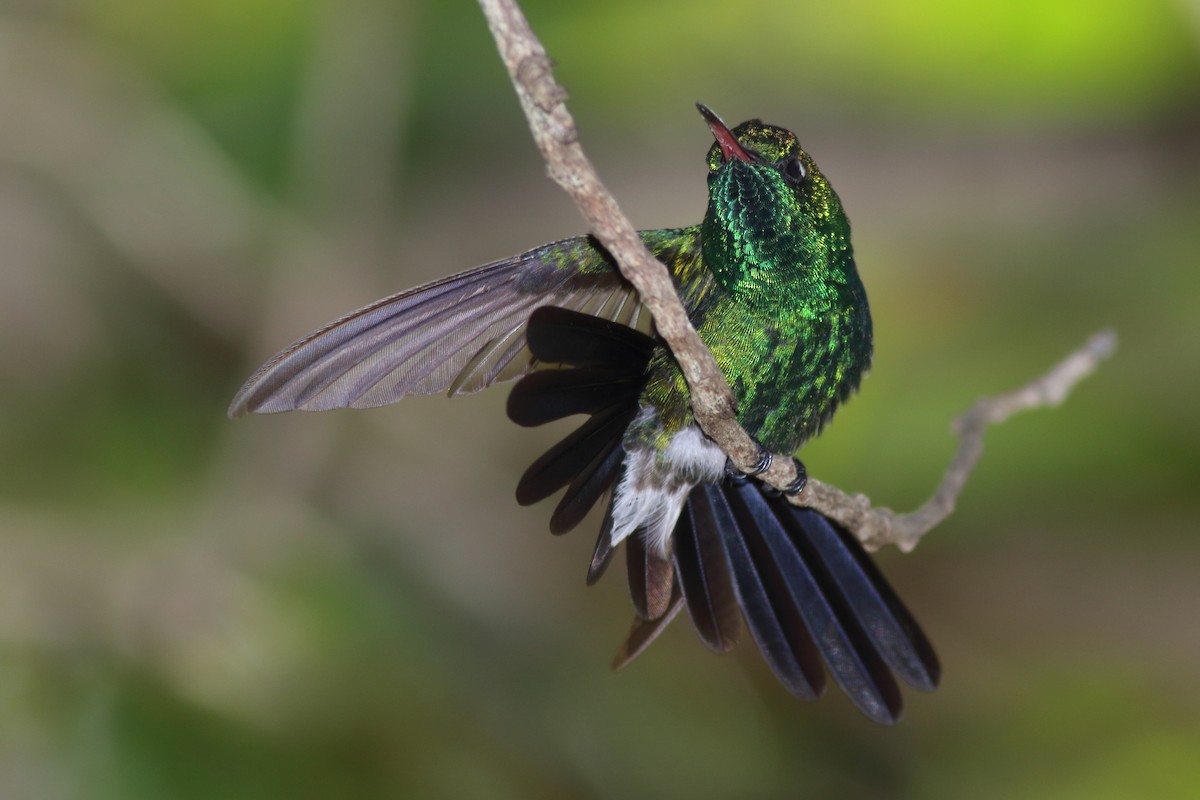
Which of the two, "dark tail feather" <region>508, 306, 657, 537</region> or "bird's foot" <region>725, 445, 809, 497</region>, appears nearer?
"dark tail feather" <region>508, 306, 657, 537</region>

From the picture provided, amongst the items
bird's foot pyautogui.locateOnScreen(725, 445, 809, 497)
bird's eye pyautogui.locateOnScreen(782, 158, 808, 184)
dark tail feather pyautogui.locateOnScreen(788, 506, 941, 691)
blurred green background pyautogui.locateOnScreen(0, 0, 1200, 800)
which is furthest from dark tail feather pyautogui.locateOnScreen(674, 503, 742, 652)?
blurred green background pyautogui.locateOnScreen(0, 0, 1200, 800)

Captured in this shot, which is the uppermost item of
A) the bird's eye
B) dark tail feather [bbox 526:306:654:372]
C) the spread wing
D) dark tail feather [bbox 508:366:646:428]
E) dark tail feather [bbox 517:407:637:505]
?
the bird's eye

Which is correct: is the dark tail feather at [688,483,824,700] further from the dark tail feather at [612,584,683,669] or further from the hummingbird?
the dark tail feather at [612,584,683,669]

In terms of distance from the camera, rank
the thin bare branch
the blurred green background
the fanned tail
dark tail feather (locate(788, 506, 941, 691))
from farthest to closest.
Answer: the blurred green background → dark tail feather (locate(788, 506, 941, 691)) → the fanned tail → the thin bare branch

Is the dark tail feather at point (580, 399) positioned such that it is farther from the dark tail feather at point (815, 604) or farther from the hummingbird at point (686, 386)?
the dark tail feather at point (815, 604)

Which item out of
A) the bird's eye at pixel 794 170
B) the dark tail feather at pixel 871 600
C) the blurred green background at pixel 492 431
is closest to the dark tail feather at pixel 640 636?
the dark tail feather at pixel 871 600

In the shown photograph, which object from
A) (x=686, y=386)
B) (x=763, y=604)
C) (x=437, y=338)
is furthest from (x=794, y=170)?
(x=763, y=604)
